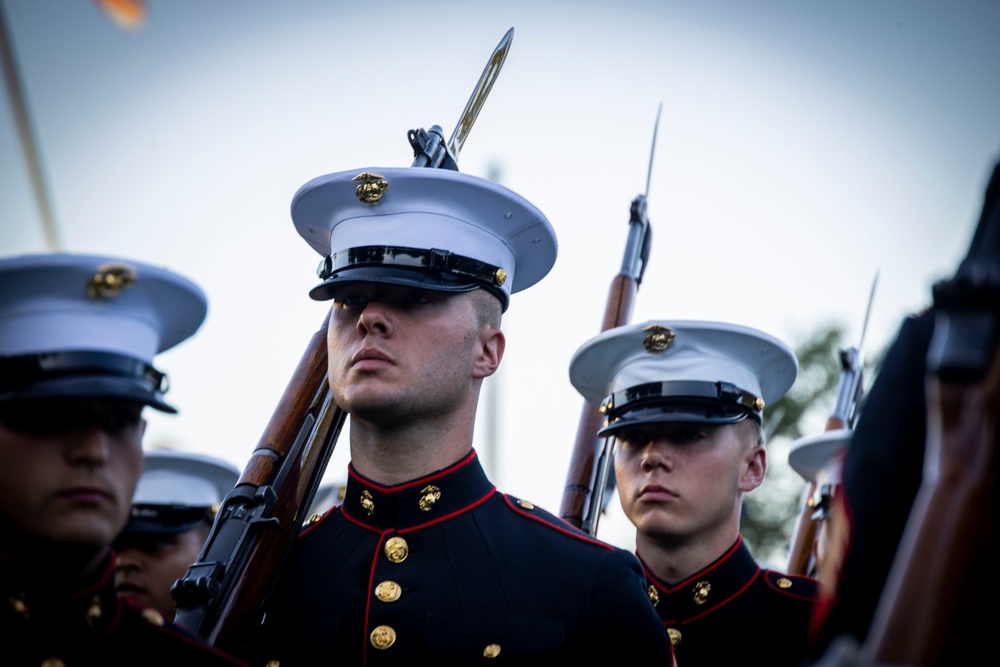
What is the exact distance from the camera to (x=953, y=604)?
1653 millimetres

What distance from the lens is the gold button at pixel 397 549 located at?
359cm

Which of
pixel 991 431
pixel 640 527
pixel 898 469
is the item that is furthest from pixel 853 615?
pixel 640 527

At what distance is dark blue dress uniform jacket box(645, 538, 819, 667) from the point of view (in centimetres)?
451

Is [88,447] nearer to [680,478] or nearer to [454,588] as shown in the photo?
[454,588]

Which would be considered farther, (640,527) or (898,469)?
(640,527)

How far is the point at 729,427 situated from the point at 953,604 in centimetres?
309

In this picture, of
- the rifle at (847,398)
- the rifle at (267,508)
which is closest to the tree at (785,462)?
the rifle at (847,398)

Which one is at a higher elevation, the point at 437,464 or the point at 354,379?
the point at 354,379

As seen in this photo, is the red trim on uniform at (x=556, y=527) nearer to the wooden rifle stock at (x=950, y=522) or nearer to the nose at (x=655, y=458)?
the nose at (x=655, y=458)

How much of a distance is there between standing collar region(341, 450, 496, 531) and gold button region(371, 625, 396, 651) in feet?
1.30

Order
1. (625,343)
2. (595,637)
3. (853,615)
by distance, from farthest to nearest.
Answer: (625,343)
(595,637)
(853,615)

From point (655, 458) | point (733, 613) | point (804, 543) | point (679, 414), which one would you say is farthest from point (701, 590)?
point (804, 543)

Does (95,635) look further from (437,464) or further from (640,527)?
(640,527)

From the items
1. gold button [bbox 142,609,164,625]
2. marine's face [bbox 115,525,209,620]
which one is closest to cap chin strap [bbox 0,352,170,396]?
gold button [bbox 142,609,164,625]
